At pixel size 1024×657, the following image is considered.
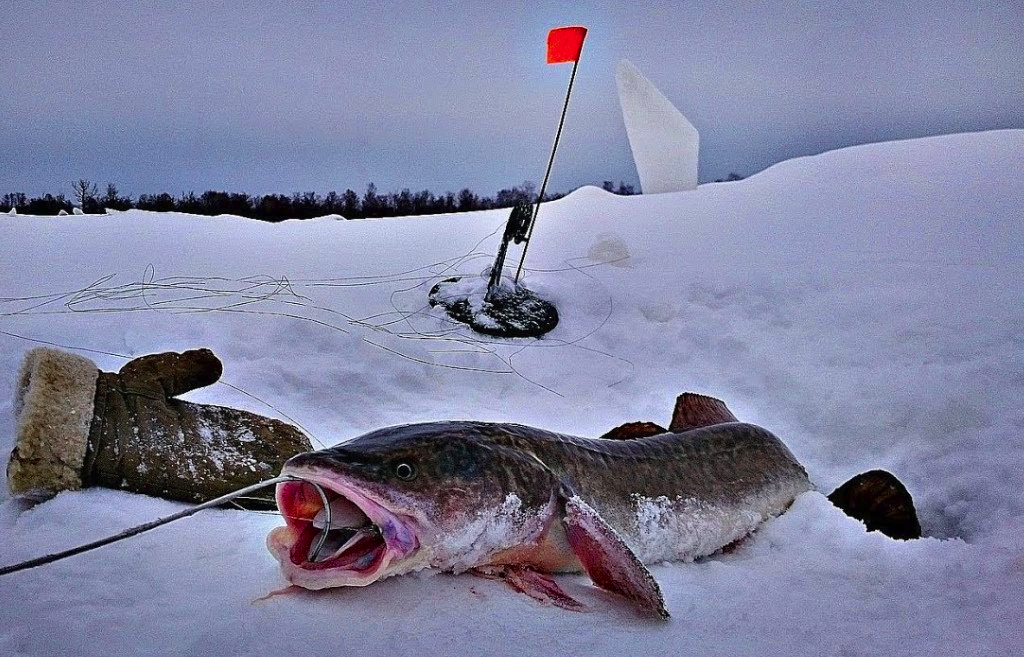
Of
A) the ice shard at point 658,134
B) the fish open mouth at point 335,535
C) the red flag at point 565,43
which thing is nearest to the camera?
the fish open mouth at point 335,535

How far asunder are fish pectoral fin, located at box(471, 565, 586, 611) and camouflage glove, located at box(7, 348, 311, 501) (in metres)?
1.04

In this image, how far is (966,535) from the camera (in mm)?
2570

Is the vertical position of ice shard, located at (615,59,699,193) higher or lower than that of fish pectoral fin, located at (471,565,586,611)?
higher

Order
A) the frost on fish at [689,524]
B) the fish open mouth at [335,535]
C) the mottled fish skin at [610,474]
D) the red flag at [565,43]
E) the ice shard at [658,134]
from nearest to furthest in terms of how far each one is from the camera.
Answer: the fish open mouth at [335,535]
the mottled fish skin at [610,474]
the frost on fish at [689,524]
the red flag at [565,43]
the ice shard at [658,134]

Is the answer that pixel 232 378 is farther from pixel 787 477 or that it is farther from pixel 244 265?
pixel 787 477

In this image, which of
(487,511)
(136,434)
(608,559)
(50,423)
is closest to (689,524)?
(608,559)

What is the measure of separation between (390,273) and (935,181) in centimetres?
395

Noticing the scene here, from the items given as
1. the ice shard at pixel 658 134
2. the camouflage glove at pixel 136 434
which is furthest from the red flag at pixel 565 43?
the camouflage glove at pixel 136 434

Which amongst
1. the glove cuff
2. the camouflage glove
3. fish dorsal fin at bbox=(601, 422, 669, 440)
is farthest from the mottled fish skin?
the glove cuff

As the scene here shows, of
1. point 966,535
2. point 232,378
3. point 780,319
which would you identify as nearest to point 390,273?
point 232,378

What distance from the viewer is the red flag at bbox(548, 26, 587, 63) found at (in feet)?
16.1

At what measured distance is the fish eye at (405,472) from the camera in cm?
163

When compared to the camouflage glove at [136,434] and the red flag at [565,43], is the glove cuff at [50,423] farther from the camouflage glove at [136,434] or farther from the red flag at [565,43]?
the red flag at [565,43]

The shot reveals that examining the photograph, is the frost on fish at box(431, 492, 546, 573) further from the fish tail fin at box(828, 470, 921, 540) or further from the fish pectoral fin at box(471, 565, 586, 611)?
the fish tail fin at box(828, 470, 921, 540)
